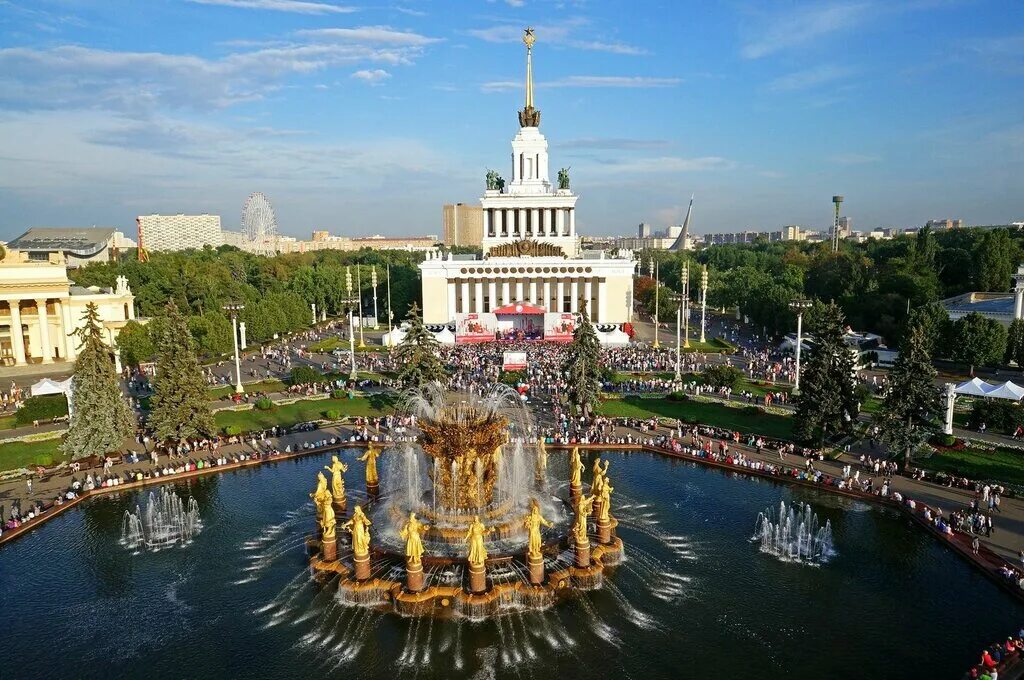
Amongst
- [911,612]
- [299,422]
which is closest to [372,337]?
[299,422]

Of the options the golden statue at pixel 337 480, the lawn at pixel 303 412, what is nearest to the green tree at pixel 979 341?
the lawn at pixel 303 412

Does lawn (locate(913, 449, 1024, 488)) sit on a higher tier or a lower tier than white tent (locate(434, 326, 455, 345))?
lower

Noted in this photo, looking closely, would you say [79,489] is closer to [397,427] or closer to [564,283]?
[397,427]

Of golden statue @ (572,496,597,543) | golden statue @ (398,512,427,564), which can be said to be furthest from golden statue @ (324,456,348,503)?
golden statue @ (572,496,597,543)

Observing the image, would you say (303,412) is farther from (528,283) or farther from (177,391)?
(528,283)

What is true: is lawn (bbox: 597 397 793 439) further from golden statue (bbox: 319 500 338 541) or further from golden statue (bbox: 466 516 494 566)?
golden statue (bbox: 466 516 494 566)

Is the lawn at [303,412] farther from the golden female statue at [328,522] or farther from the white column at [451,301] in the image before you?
the white column at [451,301]
